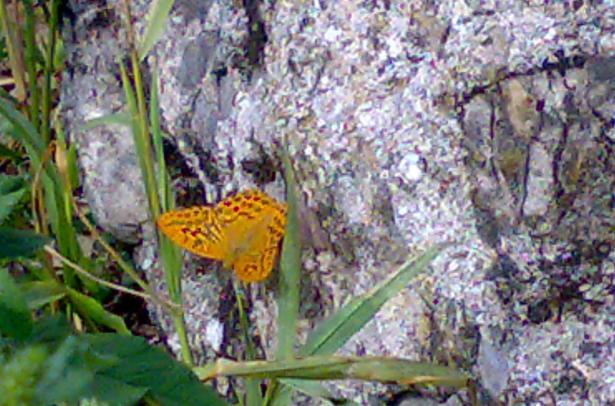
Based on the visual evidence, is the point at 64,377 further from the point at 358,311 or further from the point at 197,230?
the point at 197,230

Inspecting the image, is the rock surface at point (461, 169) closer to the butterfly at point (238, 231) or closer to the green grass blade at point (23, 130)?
the butterfly at point (238, 231)

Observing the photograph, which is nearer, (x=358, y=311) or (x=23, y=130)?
(x=358, y=311)

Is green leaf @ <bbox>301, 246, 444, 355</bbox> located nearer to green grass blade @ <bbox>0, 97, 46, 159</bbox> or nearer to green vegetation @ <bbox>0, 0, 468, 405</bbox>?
green vegetation @ <bbox>0, 0, 468, 405</bbox>

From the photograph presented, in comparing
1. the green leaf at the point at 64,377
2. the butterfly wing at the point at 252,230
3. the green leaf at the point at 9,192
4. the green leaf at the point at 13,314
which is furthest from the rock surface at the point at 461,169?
the green leaf at the point at 64,377

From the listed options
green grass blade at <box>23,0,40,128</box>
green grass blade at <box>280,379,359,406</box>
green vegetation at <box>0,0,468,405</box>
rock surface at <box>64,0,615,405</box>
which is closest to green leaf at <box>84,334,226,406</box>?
green vegetation at <box>0,0,468,405</box>

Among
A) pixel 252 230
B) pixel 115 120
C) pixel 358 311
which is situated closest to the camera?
pixel 358 311

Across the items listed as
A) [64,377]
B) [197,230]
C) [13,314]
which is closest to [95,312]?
[197,230]

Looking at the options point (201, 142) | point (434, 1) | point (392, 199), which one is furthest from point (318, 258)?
point (434, 1)

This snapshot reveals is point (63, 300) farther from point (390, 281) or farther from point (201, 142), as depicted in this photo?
point (390, 281)
